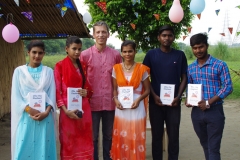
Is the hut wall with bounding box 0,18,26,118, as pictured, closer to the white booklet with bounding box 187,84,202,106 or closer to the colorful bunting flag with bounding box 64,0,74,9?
the colorful bunting flag with bounding box 64,0,74,9

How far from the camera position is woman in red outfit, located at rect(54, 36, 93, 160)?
376 cm

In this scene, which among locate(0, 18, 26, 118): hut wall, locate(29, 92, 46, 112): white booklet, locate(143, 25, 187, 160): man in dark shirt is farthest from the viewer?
locate(0, 18, 26, 118): hut wall

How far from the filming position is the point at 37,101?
3523mm

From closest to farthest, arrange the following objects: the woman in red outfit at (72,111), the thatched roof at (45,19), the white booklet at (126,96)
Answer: the woman in red outfit at (72,111) < the white booklet at (126,96) < the thatched roof at (45,19)

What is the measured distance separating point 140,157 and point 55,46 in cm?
2754

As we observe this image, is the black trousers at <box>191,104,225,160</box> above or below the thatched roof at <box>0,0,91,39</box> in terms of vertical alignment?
below

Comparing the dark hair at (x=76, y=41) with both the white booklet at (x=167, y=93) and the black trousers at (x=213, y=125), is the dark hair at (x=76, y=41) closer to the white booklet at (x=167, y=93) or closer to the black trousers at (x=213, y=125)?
the white booklet at (x=167, y=93)

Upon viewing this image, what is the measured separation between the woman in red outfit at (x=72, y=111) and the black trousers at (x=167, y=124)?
0.86 m

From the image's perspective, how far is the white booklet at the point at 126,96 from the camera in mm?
3867

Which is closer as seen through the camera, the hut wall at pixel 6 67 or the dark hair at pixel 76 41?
the dark hair at pixel 76 41

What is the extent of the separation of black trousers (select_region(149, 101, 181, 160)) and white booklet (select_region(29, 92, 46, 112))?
4.66 ft

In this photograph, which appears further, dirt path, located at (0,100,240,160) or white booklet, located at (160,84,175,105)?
dirt path, located at (0,100,240,160)

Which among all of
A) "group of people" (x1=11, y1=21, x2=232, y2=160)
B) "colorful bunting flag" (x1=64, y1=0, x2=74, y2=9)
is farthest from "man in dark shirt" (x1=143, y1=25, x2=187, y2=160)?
"colorful bunting flag" (x1=64, y1=0, x2=74, y2=9)

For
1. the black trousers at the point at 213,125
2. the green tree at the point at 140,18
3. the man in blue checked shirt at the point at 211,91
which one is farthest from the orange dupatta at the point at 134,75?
the green tree at the point at 140,18
